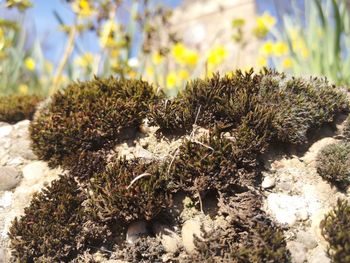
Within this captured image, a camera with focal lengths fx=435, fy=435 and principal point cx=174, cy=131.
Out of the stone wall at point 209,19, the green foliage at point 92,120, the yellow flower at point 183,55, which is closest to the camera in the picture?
the green foliage at point 92,120

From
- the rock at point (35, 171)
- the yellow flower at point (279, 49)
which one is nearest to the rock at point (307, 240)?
the rock at point (35, 171)

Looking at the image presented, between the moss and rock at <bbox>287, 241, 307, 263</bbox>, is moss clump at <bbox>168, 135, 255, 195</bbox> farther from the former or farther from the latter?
rock at <bbox>287, 241, 307, 263</bbox>

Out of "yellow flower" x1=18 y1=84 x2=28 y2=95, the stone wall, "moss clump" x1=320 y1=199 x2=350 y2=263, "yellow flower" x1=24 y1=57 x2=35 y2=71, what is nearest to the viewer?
"moss clump" x1=320 y1=199 x2=350 y2=263

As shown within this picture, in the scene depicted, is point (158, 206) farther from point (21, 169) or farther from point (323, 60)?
point (323, 60)

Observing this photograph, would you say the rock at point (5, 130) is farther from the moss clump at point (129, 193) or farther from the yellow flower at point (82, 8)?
the yellow flower at point (82, 8)

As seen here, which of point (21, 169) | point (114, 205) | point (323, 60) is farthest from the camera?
point (323, 60)

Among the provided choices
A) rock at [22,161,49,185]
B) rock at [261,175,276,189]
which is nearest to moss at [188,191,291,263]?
rock at [261,175,276,189]

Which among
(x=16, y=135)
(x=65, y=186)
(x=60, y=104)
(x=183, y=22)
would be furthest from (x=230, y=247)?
(x=183, y=22)
